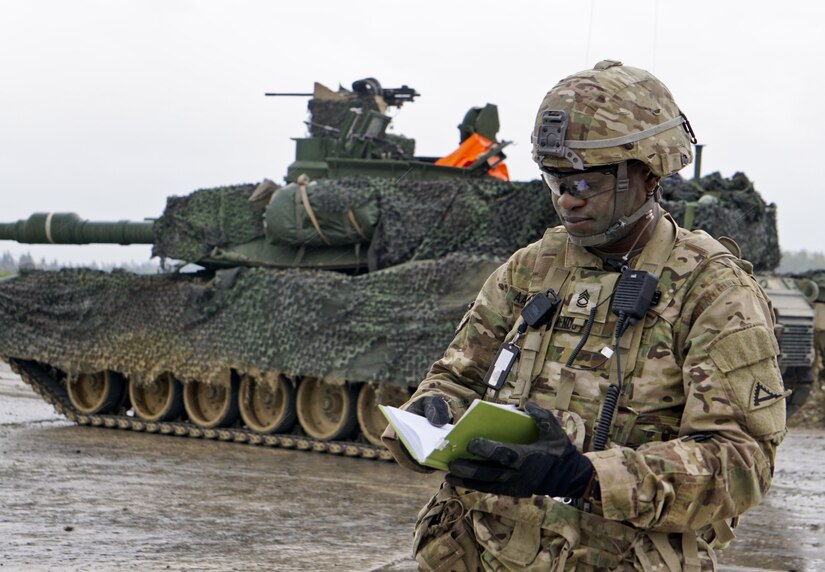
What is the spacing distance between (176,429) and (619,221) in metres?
9.85

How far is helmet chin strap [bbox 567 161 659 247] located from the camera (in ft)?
8.25

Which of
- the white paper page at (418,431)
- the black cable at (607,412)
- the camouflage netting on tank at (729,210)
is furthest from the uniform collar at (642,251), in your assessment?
the camouflage netting on tank at (729,210)

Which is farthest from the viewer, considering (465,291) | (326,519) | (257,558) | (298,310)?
(298,310)

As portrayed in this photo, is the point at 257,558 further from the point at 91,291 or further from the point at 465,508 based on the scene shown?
the point at 91,291

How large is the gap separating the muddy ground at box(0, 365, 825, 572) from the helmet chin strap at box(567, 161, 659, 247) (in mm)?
3753

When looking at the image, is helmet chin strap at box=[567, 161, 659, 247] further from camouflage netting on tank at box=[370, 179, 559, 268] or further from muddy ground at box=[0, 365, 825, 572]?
camouflage netting on tank at box=[370, 179, 559, 268]

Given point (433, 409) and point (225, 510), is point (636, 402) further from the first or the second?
point (225, 510)

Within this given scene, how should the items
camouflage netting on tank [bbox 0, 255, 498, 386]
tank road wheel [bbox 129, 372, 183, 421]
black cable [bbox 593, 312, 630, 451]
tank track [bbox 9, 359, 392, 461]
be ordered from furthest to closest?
tank road wheel [bbox 129, 372, 183, 421] < tank track [bbox 9, 359, 392, 461] < camouflage netting on tank [bbox 0, 255, 498, 386] < black cable [bbox 593, 312, 630, 451]

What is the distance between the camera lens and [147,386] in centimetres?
1245

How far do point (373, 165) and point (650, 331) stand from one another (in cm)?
994

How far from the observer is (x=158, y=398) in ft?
41.4

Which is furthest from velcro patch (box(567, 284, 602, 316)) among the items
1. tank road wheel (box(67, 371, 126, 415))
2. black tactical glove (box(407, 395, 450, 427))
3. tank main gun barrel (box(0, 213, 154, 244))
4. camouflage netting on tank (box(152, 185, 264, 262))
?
tank main gun barrel (box(0, 213, 154, 244))

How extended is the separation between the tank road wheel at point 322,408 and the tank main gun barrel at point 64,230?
3545mm

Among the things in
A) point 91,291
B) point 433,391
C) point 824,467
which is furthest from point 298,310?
point 433,391
